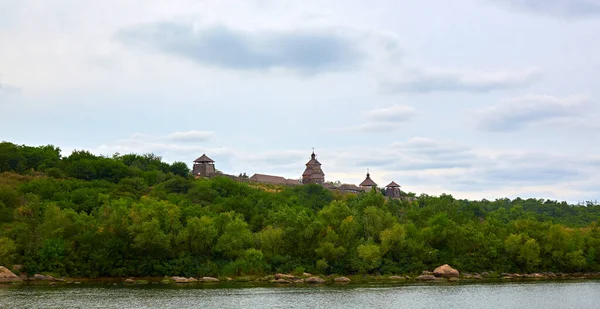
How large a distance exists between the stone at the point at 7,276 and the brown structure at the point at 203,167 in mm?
83189

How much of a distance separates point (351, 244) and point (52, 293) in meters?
37.3

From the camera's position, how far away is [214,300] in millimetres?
52312

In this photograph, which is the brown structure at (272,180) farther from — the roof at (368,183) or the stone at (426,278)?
the stone at (426,278)

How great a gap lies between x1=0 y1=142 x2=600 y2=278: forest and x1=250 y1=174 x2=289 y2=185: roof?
51.2 m

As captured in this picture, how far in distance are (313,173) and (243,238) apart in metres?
82.7

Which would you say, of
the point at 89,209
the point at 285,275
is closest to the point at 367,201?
the point at 285,275

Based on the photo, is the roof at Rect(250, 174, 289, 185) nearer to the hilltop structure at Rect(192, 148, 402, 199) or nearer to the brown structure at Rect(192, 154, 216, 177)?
the hilltop structure at Rect(192, 148, 402, 199)

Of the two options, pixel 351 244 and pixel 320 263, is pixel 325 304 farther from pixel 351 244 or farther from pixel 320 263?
pixel 351 244

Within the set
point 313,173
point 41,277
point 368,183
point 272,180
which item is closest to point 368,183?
point 368,183

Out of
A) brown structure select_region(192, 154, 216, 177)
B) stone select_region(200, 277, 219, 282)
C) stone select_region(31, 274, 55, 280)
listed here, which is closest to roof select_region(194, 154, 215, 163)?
brown structure select_region(192, 154, 216, 177)

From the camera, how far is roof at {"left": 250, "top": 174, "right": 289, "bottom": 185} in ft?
523

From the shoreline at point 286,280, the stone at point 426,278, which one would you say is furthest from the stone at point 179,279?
the stone at point 426,278

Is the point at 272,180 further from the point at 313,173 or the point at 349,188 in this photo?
the point at 349,188

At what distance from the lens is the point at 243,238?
77.9 m
